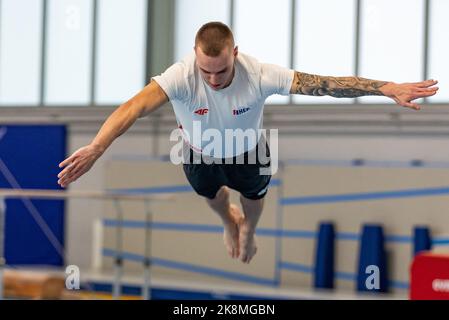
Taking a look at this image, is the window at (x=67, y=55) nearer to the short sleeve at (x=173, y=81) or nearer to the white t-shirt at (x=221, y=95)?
the white t-shirt at (x=221, y=95)

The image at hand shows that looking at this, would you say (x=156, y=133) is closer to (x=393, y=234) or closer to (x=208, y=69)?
(x=393, y=234)

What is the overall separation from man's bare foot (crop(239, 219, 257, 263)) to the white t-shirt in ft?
4.32

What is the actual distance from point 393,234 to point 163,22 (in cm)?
504

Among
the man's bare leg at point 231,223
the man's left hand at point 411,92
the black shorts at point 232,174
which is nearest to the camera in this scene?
the man's left hand at point 411,92

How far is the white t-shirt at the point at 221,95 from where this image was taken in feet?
20.2

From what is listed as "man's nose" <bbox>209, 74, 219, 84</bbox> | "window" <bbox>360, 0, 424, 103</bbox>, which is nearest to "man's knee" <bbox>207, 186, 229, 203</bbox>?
"man's nose" <bbox>209, 74, 219, 84</bbox>

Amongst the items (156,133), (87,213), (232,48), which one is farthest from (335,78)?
(87,213)

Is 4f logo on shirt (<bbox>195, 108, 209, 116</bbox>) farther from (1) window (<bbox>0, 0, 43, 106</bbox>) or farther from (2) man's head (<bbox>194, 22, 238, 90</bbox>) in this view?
(1) window (<bbox>0, 0, 43, 106</bbox>)

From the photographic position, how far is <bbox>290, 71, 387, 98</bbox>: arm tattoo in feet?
19.9

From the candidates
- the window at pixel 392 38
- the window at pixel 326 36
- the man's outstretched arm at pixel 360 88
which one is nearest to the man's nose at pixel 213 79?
the man's outstretched arm at pixel 360 88

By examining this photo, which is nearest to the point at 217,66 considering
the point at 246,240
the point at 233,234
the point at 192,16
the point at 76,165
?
the point at 76,165

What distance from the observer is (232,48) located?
19.2 ft

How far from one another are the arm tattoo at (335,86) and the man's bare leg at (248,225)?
147 centimetres

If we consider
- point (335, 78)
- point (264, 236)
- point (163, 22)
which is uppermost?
point (163, 22)
